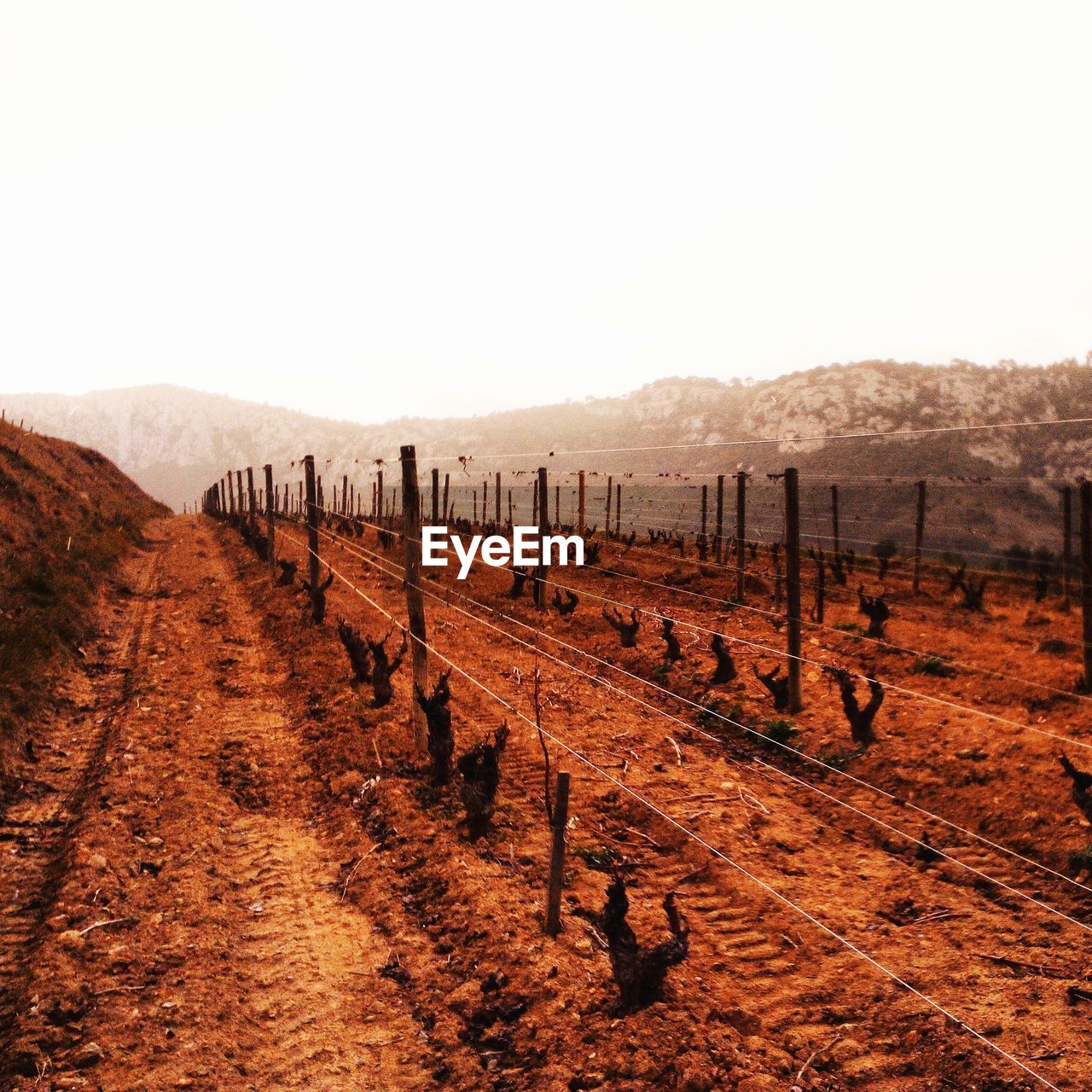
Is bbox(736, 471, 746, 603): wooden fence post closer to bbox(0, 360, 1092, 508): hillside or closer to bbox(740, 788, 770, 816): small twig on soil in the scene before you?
bbox(0, 360, 1092, 508): hillside

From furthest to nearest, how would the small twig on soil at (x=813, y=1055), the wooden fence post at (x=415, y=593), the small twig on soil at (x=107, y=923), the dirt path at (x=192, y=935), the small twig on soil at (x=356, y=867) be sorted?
1. the wooden fence post at (x=415, y=593)
2. the small twig on soil at (x=356, y=867)
3. the small twig on soil at (x=107, y=923)
4. the dirt path at (x=192, y=935)
5. the small twig on soil at (x=813, y=1055)

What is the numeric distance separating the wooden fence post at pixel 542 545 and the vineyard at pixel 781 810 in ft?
0.58

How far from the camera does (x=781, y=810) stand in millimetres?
6016

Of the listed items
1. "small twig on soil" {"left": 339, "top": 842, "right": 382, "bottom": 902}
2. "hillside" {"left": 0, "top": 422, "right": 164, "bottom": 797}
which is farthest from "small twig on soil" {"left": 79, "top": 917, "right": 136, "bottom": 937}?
"hillside" {"left": 0, "top": 422, "right": 164, "bottom": 797}

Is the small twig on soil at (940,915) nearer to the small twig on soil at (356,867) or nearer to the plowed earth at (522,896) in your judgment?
the plowed earth at (522,896)

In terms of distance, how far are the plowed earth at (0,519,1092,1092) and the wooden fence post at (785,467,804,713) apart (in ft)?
1.24

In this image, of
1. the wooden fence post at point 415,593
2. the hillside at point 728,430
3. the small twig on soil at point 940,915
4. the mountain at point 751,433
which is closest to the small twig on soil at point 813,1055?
the small twig on soil at point 940,915

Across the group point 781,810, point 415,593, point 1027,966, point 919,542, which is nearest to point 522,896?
point 781,810

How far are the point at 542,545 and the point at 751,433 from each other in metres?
61.1

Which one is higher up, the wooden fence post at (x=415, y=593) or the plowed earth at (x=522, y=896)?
the wooden fence post at (x=415, y=593)

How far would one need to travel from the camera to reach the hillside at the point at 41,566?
7589 mm

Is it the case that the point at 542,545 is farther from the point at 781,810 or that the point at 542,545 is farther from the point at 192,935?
the point at 192,935

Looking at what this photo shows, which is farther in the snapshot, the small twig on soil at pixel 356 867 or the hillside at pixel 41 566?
the hillside at pixel 41 566

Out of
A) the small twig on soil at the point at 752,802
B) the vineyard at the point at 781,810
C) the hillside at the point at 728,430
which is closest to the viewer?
the vineyard at the point at 781,810
